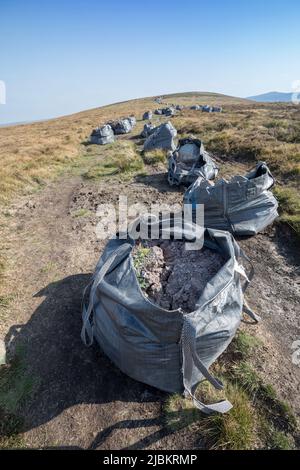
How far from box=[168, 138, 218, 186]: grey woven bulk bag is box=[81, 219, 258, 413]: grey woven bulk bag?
4382 millimetres

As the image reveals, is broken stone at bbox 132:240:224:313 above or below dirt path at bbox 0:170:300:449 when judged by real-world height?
above

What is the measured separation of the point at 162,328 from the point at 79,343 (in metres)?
1.23

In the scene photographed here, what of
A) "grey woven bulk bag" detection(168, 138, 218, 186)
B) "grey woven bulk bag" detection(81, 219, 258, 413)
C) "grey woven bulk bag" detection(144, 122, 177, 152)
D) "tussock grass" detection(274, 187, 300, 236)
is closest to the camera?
"grey woven bulk bag" detection(81, 219, 258, 413)

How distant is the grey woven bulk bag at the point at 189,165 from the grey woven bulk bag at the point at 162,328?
14.4 feet

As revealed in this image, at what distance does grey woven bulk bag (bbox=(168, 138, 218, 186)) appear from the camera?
682cm

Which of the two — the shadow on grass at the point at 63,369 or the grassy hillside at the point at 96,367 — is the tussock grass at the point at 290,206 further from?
the shadow on grass at the point at 63,369

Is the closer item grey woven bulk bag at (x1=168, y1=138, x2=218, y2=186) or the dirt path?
the dirt path

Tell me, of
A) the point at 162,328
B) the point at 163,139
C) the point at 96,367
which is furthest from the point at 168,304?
the point at 163,139

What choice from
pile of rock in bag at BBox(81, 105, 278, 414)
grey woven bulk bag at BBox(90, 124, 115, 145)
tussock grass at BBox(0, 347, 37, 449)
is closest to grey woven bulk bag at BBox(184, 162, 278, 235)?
pile of rock in bag at BBox(81, 105, 278, 414)

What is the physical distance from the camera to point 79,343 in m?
2.95

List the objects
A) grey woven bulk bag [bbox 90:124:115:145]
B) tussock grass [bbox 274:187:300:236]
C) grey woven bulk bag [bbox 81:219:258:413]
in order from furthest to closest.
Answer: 1. grey woven bulk bag [bbox 90:124:115:145]
2. tussock grass [bbox 274:187:300:236]
3. grey woven bulk bag [bbox 81:219:258:413]

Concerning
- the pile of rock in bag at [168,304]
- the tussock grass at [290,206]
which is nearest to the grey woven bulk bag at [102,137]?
the tussock grass at [290,206]

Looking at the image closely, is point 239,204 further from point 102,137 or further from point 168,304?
point 102,137

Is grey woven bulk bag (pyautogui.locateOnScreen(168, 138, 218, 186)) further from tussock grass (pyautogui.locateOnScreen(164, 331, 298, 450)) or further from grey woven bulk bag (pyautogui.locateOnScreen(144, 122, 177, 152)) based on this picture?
tussock grass (pyautogui.locateOnScreen(164, 331, 298, 450))
